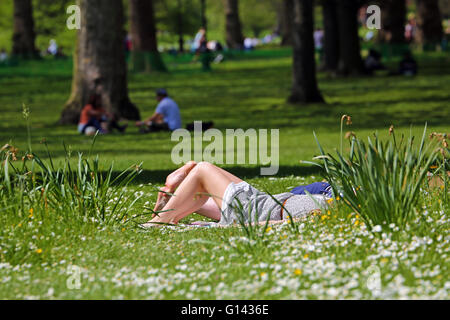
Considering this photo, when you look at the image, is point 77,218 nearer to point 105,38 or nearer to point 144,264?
point 144,264

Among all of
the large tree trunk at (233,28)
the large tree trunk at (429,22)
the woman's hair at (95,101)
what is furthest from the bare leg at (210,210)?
the large tree trunk at (233,28)

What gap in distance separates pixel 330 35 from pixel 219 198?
22686 mm

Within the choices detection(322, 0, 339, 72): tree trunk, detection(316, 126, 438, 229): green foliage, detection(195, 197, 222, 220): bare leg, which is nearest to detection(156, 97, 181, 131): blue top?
detection(195, 197, 222, 220): bare leg

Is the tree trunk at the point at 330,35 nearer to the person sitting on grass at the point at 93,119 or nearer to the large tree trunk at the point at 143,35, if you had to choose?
the large tree trunk at the point at 143,35

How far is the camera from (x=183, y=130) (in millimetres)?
17875

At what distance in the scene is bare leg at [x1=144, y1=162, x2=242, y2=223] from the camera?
7.29 metres

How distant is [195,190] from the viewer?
733 centimetres

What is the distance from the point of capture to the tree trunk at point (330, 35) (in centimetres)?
2848

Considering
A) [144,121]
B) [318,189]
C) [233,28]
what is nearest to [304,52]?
[144,121]

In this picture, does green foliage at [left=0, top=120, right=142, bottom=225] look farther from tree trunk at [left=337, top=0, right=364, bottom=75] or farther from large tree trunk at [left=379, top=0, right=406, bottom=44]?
large tree trunk at [left=379, top=0, right=406, bottom=44]

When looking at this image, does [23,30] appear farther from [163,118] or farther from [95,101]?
[163,118]

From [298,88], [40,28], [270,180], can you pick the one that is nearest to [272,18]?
[40,28]

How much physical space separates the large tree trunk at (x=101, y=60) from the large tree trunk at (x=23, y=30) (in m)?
15.9

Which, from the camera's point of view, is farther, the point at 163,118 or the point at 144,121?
the point at 163,118
